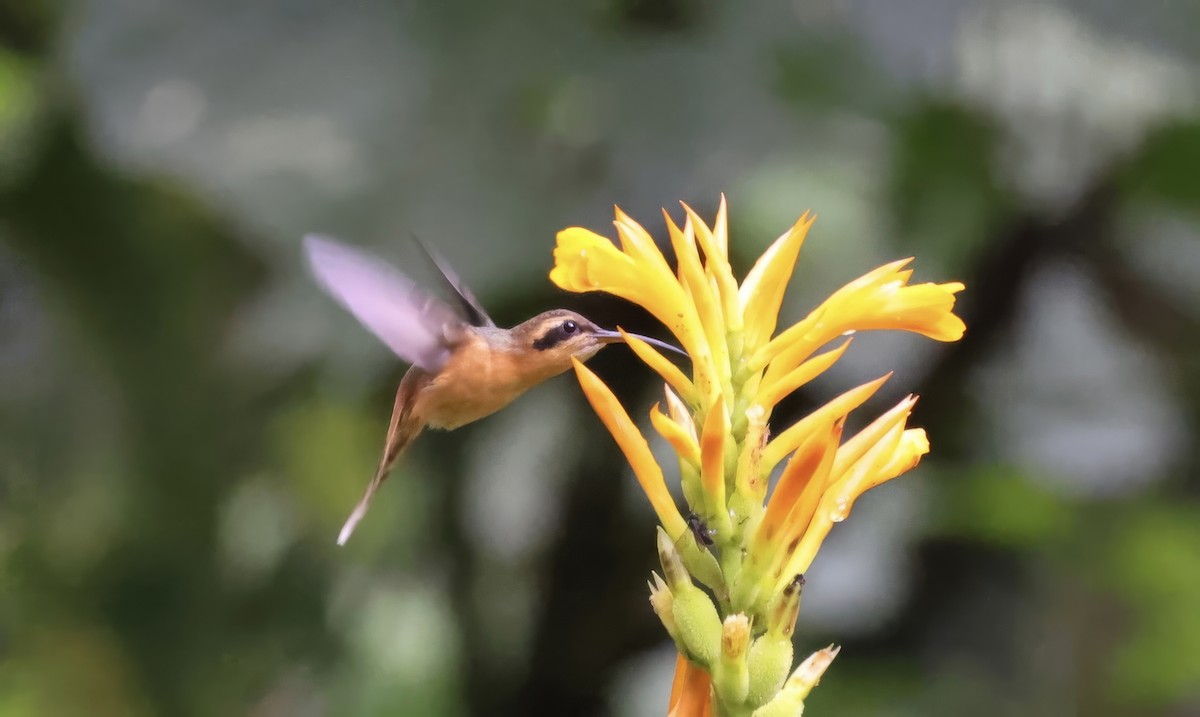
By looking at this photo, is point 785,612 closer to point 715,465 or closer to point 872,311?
point 715,465

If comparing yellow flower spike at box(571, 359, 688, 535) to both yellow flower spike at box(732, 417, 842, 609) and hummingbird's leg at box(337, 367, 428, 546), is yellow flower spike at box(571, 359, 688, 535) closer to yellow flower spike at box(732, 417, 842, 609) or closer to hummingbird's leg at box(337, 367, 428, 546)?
yellow flower spike at box(732, 417, 842, 609)

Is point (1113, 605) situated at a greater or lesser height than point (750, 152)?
lesser

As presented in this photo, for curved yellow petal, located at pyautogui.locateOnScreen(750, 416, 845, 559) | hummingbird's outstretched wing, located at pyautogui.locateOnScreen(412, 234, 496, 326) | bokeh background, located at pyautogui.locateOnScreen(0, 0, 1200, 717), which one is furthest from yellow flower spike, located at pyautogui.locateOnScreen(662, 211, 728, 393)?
bokeh background, located at pyautogui.locateOnScreen(0, 0, 1200, 717)

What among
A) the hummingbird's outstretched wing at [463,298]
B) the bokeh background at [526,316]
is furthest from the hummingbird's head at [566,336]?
the bokeh background at [526,316]

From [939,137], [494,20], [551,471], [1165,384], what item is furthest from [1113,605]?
[494,20]

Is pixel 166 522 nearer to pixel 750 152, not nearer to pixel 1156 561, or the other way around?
pixel 750 152

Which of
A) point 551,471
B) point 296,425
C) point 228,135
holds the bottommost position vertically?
point 551,471

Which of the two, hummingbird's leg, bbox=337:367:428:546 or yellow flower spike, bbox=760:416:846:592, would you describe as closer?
yellow flower spike, bbox=760:416:846:592
